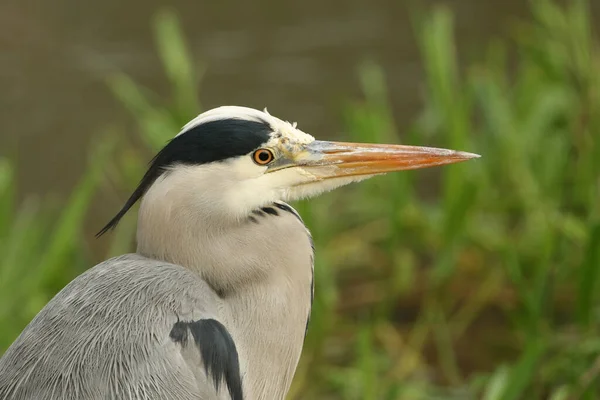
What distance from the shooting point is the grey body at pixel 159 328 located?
1862 mm

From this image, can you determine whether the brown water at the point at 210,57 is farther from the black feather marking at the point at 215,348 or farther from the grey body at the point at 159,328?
the black feather marking at the point at 215,348

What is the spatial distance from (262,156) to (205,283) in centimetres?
29

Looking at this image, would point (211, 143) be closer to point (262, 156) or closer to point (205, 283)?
point (262, 156)

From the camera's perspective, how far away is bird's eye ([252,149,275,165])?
81.0 inches

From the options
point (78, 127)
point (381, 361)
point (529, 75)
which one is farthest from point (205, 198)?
point (78, 127)

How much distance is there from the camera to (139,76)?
6.45 metres

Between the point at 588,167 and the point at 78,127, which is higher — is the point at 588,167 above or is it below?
below

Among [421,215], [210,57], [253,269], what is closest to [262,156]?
[253,269]

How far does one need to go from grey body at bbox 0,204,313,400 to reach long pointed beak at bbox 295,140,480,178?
0.15 metres

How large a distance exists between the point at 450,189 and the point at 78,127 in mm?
2975

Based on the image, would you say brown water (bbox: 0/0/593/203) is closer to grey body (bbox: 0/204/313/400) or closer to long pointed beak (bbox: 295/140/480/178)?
long pointed beak (bbox: 295/140/480/178)

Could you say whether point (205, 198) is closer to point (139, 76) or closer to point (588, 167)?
point (588, 167)

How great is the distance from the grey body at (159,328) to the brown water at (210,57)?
11.7ft

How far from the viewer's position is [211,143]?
6.57 feet
